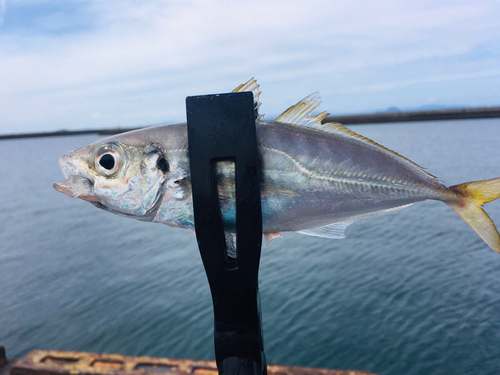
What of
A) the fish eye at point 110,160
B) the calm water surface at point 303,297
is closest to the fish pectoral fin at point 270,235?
the fish eye at point 110,160

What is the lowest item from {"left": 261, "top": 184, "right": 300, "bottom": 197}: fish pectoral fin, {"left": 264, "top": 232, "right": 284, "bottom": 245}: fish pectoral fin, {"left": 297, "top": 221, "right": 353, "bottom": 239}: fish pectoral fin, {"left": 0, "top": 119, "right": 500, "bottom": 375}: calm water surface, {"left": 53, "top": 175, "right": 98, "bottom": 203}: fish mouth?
{"left": 0, "top": 119, "right": 500, "bottom": 375}: calm water surface

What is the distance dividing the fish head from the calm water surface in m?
8.74

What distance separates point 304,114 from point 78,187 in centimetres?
95

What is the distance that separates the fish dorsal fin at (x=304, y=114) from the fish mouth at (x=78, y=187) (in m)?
0.80

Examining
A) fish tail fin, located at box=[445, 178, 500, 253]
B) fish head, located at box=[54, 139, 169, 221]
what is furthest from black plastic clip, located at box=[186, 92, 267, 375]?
fish tail fin, located at box=[445, 178, 500, 253]

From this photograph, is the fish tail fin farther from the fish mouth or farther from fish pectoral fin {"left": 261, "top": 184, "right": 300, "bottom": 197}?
the fish mouth

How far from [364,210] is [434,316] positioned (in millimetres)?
10712

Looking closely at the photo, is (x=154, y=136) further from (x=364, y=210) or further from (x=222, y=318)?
(x=364, y=210)

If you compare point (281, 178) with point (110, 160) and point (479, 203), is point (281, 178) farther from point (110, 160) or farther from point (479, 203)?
point (479, 203)

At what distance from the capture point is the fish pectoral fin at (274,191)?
1337 millimetres

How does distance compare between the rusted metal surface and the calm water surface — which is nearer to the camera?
the rusted metal surface

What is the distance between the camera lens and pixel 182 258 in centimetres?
1478

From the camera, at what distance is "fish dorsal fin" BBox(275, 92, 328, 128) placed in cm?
151

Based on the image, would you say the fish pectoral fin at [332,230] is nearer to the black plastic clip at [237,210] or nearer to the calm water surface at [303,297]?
the black plastic clip at [237,210]
